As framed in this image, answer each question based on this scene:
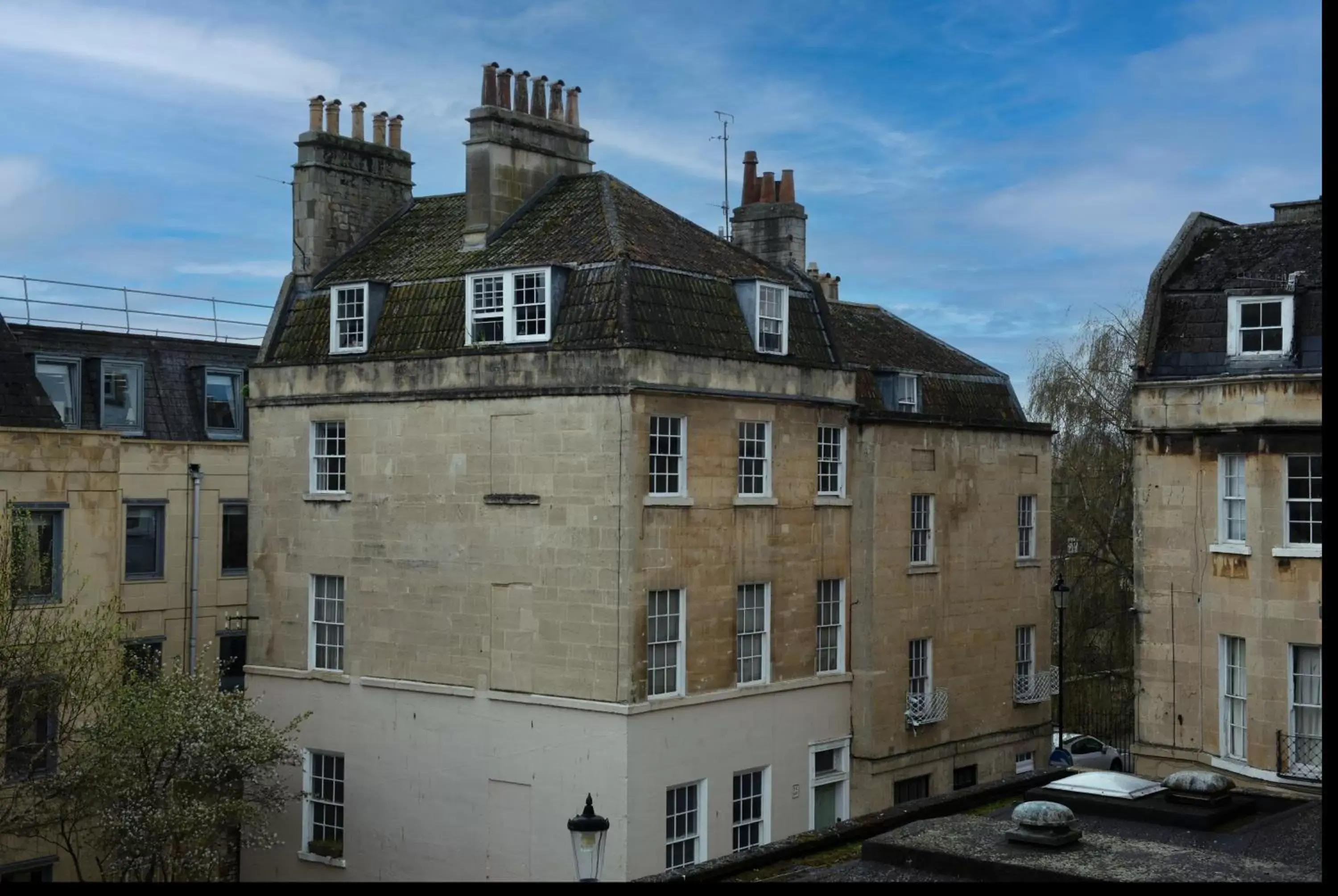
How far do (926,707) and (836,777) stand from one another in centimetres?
313

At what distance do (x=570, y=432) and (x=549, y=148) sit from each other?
8311mm

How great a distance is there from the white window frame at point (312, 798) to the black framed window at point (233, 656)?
27.6 ft

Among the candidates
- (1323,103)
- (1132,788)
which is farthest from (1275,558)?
(1323,103)

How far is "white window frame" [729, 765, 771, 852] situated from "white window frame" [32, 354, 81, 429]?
19.2m

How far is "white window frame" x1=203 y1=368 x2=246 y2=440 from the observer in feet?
137

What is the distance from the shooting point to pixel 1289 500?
83.5 ft

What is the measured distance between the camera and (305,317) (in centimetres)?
3350

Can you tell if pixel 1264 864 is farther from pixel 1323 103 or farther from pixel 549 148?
pixel 549 148

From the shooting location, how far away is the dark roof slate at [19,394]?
102ft

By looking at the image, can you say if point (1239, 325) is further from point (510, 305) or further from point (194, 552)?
point (194, 552)

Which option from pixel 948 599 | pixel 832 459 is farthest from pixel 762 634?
pixel 948 599

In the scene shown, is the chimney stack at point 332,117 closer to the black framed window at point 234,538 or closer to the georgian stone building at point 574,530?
the georgian stone building at point 574,530

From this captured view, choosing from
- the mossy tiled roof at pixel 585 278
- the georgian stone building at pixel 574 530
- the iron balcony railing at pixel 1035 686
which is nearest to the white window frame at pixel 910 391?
the georgian stone building at pixel 574 530

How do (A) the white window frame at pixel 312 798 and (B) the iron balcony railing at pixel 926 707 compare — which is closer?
(A) the white window frame at pixel 312 798
